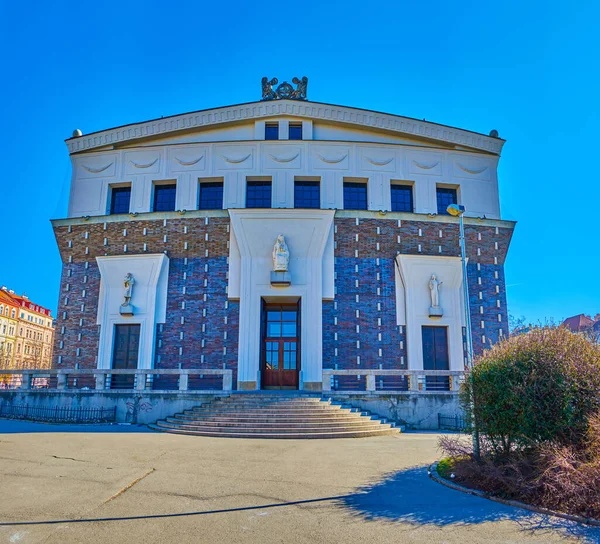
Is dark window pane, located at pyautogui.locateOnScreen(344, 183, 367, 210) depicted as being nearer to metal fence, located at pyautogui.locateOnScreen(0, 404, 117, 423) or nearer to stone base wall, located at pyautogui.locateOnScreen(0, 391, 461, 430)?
stone base wall, located at pyautogui.locateOnScreen(0, 391, 461, 430)

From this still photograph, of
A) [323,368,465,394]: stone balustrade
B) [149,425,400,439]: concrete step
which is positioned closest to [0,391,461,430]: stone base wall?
[323,368,465,394]: stone balustrade

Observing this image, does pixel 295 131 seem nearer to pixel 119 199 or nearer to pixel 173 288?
pixel 119 199

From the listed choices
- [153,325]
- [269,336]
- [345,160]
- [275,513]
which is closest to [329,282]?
[269,336]

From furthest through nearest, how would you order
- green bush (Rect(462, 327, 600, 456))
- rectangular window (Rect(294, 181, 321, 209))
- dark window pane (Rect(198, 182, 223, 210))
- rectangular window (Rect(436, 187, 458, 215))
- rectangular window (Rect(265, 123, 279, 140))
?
rectangular window (Rect(265, 123, 279, 140)) → rectangular window (Rect(436, 187, 458, 215)) → dark window pane (Rect(198, 182, 223, 210)) → rectangular window (Rect(294, 181, 321, 209)) → green bush (Rect(462, 327, 600, 456))

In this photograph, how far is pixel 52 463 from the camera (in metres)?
10.0

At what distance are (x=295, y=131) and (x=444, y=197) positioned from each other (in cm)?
854

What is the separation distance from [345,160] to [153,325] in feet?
40.4

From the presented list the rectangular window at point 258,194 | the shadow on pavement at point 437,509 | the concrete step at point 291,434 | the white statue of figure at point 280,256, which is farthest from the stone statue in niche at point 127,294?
the shadow on pavement at point 437,509

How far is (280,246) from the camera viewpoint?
21875 mm

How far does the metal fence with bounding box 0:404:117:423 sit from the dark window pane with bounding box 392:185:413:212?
16.1 m

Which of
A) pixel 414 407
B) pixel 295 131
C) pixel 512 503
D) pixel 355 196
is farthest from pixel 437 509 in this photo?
pixel 295 131

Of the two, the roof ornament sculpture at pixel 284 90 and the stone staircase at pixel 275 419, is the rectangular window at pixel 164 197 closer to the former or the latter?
the roof ornament sculpture at pixel 284 90

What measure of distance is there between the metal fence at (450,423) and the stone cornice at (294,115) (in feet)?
48.1

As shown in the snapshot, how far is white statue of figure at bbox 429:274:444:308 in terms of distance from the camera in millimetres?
22359
